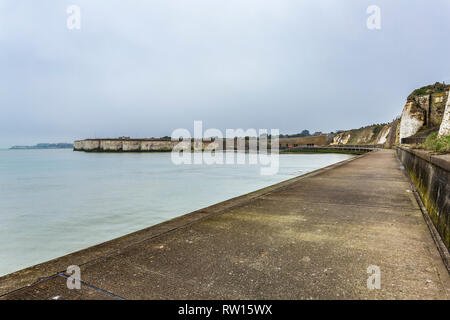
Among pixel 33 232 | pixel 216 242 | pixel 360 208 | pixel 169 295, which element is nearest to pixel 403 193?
pixel 360 208

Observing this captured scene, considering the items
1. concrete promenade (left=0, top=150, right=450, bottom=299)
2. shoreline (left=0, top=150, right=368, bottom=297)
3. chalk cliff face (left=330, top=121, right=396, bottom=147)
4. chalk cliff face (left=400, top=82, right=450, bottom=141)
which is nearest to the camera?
concrete promenade (left=0, top=150, right=450, bottom=299)

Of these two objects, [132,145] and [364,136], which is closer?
[364,136]

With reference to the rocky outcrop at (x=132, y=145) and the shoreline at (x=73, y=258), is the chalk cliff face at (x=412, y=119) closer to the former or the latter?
the shoreline at (x=73, y=258)

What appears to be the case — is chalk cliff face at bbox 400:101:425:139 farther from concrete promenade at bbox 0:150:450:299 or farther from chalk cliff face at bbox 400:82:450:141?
concrete promenade at bbox 0:150:450:299

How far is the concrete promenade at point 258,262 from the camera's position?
188cm

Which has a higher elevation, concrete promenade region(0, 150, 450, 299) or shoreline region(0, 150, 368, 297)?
concrete promenade region(0, 150, 450, 299)

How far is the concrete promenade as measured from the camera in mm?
1885

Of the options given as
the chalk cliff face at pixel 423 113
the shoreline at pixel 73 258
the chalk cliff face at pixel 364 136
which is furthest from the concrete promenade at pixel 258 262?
the chalk cliff face at pixel 364 136

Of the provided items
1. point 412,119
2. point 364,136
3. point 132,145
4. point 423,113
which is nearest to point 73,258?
point 412,119

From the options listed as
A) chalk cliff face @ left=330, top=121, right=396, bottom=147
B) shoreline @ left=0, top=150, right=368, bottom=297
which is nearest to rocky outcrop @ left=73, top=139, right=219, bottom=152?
chalk cliff face @ left=330, top=121, right=396, bottom=147

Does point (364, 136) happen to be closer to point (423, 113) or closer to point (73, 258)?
point (423, 113)

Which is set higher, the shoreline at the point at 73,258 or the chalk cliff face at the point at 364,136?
the chalk cliff face at the point at 364,136

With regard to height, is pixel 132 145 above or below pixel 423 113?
below

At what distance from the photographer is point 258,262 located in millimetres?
2340
